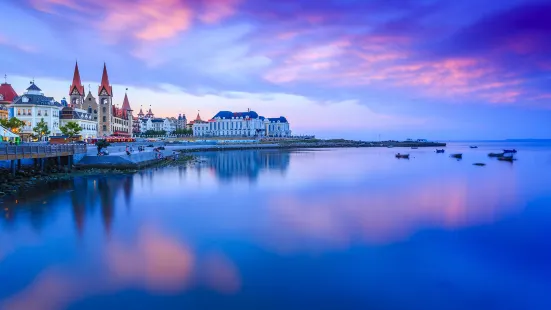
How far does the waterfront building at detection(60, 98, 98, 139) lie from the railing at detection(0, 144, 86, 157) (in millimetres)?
39007

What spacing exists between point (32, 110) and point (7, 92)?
17.8 m

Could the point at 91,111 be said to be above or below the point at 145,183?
above

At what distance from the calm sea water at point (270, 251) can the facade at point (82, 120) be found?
174ft

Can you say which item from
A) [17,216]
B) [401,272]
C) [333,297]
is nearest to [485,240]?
[401,272]

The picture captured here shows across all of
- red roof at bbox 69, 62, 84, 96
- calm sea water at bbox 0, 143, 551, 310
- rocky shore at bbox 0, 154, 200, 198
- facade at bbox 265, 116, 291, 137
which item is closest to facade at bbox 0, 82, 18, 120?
red roof at bbox 69, 62, 84, 96

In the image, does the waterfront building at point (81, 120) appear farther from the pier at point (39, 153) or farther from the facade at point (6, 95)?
the pier at point (39, 153)

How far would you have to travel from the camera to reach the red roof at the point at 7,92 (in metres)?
75.2

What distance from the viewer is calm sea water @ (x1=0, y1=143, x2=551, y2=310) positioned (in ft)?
33.6

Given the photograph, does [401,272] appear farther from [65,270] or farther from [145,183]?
[145,183]

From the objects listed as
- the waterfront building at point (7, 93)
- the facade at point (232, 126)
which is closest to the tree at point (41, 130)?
the waterfront building at point (7, 93)

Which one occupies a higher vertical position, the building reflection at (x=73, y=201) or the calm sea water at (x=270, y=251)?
the building reflection at (x=73, y=201)

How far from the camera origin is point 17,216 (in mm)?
18156

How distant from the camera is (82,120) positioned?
76562 millimetres

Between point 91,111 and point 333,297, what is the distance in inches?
3754
